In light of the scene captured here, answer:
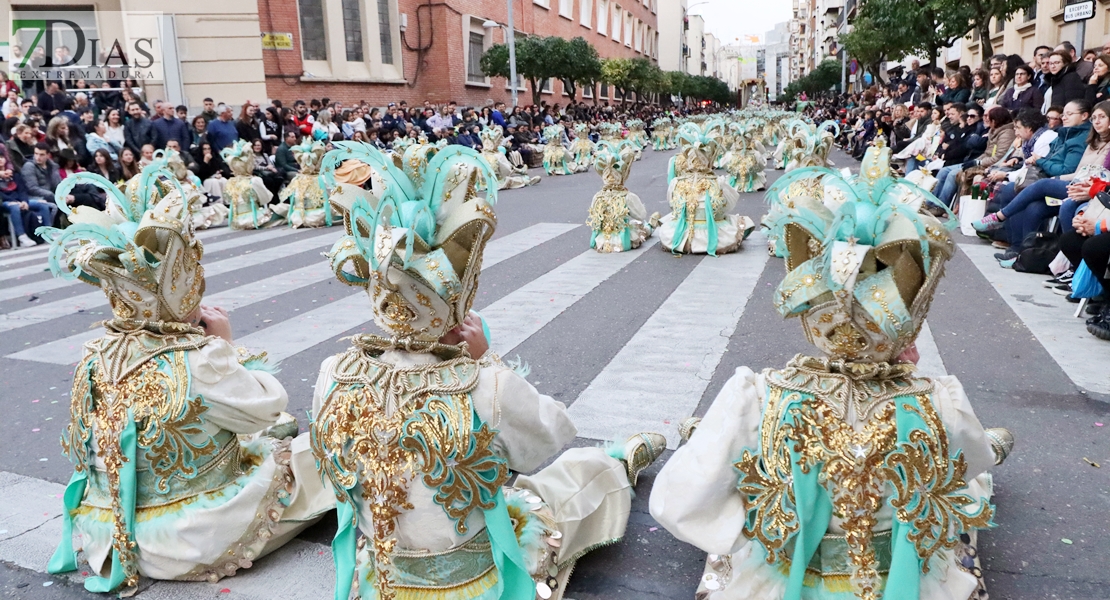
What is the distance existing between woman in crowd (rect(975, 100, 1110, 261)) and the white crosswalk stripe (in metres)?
7.71

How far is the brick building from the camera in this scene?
22062 mm

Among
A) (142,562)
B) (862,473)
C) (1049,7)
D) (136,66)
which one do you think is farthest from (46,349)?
(1049,7)

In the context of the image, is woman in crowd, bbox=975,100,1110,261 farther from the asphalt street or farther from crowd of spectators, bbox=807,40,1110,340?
the asphalt street

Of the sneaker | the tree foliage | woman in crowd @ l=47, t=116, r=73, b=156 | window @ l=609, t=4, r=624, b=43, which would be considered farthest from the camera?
the tree foliage

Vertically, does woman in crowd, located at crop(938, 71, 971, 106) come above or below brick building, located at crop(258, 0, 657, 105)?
below

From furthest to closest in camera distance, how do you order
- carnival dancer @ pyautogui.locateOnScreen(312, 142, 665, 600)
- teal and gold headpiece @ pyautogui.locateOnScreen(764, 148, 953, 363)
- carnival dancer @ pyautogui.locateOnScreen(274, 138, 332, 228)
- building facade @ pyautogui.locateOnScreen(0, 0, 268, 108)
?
building facade @ pyautogui.locateOnScreen(0, 0, 268, 108)
carnival dancer @ pyautogui.locateOnScreen(274, 138, 332, 228)
carnival dancer @ pyautogui.locateOnScreen(312, 142, 665, 600)
teal and gold headpiece @ pyautogui.locateOnScreen(764, 148, 953, 363)

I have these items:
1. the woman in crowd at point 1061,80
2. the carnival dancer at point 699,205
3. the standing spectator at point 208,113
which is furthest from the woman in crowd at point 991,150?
the standing spectator at point 208,113

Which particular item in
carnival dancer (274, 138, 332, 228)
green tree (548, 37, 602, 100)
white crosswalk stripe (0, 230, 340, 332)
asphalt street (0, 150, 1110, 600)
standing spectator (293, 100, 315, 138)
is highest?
green tree (548, 37, 602, 100)

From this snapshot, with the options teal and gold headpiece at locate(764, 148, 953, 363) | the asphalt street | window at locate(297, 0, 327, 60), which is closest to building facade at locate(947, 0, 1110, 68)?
the asphalt street

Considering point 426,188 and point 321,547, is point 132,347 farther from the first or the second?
point 426,188

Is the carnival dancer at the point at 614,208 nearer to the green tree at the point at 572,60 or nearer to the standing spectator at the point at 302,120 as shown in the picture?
the standing spectator at the point at 302,120

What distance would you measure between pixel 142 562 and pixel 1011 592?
2.95 metres

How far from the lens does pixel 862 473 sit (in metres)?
2.11

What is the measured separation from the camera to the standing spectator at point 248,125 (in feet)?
48.3
